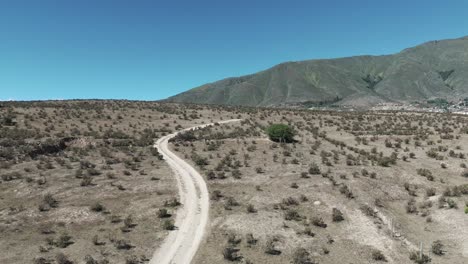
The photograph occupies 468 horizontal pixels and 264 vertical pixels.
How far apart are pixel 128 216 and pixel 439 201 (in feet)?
68.5

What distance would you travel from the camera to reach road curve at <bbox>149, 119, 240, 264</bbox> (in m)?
17.8

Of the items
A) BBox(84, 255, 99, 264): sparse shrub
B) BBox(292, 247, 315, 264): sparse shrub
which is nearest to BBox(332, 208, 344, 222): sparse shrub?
BBox(292, 247, 315, 264): sparse shrub

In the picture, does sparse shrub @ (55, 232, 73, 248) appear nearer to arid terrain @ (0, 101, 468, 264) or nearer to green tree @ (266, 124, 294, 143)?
arid terrain @ (0, 101, 468, 264)

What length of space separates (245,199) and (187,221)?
5672mm

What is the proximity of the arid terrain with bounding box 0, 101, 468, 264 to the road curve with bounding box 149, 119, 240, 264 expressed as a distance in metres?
0.55

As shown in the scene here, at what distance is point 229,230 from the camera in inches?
826

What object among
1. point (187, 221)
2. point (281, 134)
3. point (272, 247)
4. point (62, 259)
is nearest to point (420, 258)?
point (272, 247)

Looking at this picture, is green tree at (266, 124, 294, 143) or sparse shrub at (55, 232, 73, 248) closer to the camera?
sparse shrub at (55, 232, 73, 248)

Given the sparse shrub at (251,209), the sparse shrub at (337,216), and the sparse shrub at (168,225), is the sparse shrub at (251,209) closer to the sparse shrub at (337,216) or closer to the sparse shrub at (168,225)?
the sparse shrub at (337,216)

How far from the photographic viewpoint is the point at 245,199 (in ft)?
86.4

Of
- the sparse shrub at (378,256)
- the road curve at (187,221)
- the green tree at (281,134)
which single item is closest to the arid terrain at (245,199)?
the sparse shrub at (378,256)

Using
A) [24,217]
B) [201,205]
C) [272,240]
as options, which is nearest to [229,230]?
[272,240]

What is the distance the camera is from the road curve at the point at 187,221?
1783 centimetres

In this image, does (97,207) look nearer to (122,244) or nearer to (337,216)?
(122,244)
